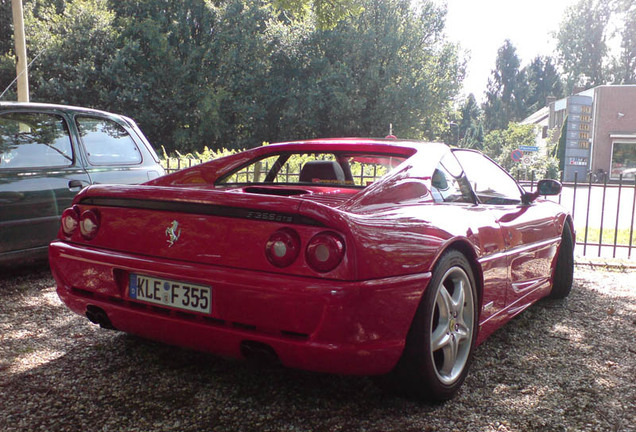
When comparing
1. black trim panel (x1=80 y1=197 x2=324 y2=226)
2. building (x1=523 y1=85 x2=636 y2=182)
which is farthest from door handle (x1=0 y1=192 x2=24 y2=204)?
building (x1=523 y1=85 x2=636 y2=182)

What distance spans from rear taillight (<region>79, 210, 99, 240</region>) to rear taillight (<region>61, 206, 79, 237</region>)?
5 centimetres

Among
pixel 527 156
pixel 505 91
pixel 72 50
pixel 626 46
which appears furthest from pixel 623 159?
pixel 505 91

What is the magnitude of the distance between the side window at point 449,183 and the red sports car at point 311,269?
1 centimetres

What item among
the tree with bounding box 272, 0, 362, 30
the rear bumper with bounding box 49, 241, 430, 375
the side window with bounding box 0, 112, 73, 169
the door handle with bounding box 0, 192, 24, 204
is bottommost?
the rear bumper with bounding box 49, 241, 430, 375

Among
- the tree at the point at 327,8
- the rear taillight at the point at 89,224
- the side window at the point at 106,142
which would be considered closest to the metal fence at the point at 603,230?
the tree at the point at 327,8

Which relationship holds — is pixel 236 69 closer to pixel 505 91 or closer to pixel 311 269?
pixel 311 269

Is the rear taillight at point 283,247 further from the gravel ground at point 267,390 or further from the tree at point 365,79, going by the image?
the tree at point 365,79

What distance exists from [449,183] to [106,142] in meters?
3.86

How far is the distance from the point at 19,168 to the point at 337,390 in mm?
3510

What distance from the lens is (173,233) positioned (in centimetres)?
245

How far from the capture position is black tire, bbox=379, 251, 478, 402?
2.44 m

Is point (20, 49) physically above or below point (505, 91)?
below

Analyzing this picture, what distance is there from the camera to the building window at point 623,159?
130 ft

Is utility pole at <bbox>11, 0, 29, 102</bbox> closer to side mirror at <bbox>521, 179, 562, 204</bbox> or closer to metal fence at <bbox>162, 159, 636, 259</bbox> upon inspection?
metal fence at <bbox>162, 159, 636, 259</bbox>
